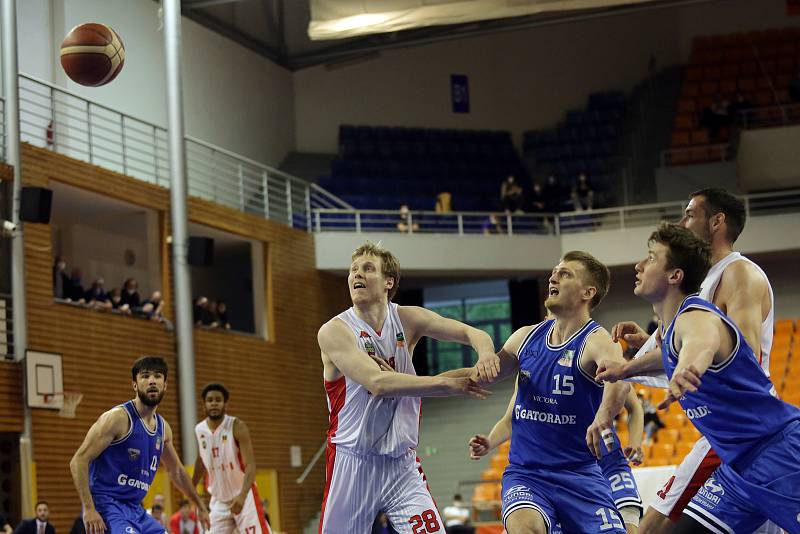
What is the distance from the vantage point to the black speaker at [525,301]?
98.2 ft

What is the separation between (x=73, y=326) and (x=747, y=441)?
50.4 feet

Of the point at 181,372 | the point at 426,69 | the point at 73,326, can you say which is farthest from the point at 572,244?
the point at 73,326

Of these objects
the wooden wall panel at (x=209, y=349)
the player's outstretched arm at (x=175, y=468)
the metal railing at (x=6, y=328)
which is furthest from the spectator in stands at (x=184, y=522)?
the player's outstretched arm at (x=175, y=468)

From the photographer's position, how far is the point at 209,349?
75.3 feet

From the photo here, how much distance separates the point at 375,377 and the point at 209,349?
16.5 meters

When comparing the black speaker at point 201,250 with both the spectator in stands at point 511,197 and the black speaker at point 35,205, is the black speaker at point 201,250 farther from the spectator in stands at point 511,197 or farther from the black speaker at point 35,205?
the spectator in stands at point 511,197

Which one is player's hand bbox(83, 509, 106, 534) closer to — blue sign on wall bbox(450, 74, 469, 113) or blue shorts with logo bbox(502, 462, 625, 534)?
blue shorts with logo bbox(502, 462, 625, 534)

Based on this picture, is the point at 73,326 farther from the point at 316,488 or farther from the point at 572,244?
the point at 572,244

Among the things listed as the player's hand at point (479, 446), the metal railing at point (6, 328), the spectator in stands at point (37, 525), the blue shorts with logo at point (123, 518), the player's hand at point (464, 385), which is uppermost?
the metal railing at point (6, 328)

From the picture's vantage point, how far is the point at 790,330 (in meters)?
26.5

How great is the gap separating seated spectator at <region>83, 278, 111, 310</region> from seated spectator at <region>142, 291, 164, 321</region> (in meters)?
0.74

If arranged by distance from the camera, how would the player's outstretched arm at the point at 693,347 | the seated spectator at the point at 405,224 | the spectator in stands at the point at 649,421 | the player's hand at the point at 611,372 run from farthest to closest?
the seated spectator at the point at 405,224, the spectator in stands at the point at 649,421, the player's hand at the point at 611,372, the player's outstretched arm at the point at 693,347

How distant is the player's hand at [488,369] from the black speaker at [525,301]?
23.3m

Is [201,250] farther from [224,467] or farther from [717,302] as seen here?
[717,302]
